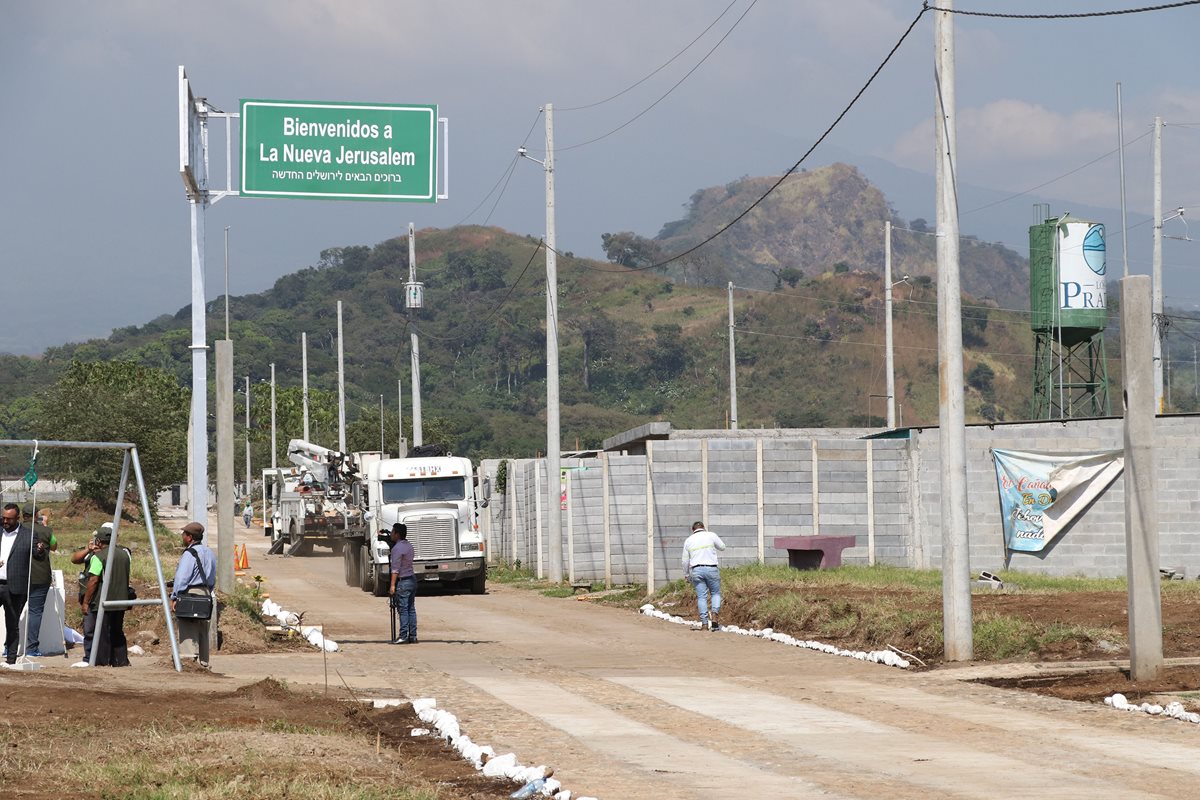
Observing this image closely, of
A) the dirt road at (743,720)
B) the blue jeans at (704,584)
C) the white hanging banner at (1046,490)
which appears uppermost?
the white hanging banner at (1046,490)

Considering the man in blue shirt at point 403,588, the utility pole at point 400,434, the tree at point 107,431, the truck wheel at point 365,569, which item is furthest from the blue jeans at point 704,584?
the tree at point 107,431

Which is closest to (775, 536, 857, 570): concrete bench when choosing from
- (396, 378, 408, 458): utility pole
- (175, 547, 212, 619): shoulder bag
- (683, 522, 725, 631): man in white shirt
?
(683, 522, 725, 631): man in white shirt

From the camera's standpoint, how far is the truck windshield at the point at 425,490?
120ft

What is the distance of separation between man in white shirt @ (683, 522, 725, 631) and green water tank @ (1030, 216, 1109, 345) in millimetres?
28842

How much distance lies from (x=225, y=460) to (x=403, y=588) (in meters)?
3.63

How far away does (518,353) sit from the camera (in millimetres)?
163875

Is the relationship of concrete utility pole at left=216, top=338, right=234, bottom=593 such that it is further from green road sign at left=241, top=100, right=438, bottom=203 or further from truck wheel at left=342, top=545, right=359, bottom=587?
truck wheel at left=342, top=545, right=359, bottom=587

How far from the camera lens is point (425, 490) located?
36.5 m

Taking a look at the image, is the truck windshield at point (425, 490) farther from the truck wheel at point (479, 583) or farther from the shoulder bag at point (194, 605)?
the shoulder bag at point (194, 605)

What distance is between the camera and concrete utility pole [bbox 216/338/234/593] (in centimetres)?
2405

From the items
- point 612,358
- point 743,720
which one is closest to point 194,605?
point 743,720

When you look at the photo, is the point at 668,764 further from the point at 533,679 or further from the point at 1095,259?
the point at 1095,259

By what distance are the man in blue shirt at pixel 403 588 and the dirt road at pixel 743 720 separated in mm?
351

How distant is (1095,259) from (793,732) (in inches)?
1638
